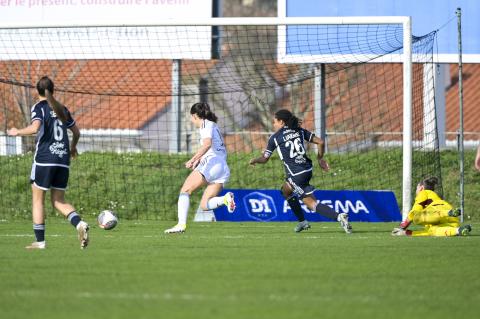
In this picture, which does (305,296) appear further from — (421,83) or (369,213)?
(421,83)

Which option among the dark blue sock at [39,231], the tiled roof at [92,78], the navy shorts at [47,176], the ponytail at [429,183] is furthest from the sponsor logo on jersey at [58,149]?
the tiled roof at [92,78]

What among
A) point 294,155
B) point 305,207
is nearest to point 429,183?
point 294,155

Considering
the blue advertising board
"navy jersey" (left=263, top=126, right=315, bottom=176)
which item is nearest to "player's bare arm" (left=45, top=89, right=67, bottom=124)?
"navy jersey" (left=263, top=126, right=315, bottom=176)

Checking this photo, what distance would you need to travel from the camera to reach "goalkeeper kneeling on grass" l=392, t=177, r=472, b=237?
1416cm

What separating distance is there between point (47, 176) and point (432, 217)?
5.30 m

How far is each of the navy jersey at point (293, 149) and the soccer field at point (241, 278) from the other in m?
2.00

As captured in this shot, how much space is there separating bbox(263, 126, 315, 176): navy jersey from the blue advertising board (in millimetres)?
4132

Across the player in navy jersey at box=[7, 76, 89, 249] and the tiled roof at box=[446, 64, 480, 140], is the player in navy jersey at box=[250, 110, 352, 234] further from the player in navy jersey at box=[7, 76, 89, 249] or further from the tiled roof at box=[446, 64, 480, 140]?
the tiled roof at box=[446, 64, 480, 140]

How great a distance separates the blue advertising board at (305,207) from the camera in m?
19.6

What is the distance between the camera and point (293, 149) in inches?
608

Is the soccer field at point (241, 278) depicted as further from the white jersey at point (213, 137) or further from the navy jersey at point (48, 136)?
the white jersey at point (213, 137)

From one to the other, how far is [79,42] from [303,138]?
1049 centimetres

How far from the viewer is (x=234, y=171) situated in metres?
24.1

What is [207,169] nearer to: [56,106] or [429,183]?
[429,183]
